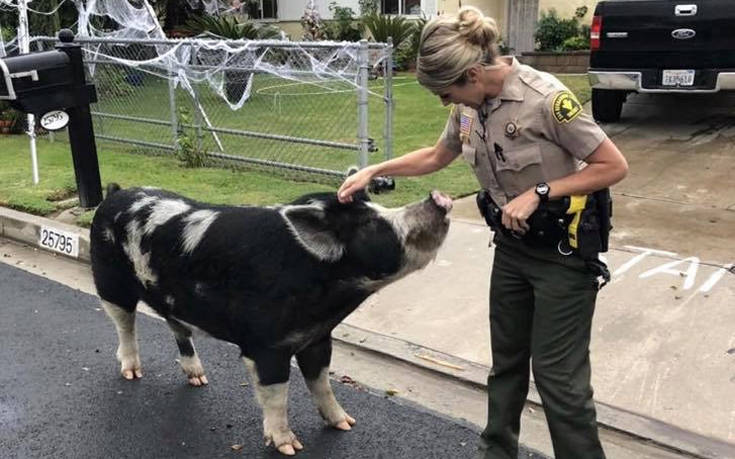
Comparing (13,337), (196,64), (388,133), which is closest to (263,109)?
(196,64)

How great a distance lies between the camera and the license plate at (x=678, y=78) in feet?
28.7

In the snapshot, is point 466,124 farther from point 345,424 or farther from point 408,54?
point 408,54

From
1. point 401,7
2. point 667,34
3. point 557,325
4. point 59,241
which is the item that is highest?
point 401,7

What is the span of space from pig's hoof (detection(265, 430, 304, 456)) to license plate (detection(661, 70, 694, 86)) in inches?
289

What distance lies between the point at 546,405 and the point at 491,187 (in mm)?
813

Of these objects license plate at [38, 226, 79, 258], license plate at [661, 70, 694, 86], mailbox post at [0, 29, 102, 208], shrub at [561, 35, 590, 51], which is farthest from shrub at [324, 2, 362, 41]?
license plate at [38, 226, 79, 258]

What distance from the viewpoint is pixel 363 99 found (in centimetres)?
699

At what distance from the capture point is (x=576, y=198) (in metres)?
2.42

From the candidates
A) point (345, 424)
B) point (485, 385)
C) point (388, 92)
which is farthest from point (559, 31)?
point (345, 424)

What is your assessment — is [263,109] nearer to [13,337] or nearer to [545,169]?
[13,337]

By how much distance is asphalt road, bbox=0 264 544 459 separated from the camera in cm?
336

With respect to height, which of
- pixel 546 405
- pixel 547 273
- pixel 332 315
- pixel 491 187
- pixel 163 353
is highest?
pixel 491 187

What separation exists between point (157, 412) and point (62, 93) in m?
3.86

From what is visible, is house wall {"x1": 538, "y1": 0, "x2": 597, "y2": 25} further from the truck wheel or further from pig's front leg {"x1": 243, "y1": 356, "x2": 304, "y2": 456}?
pig's front leg {"x1": 243, "y1": 356, "x2": 304, "y2": 456}
